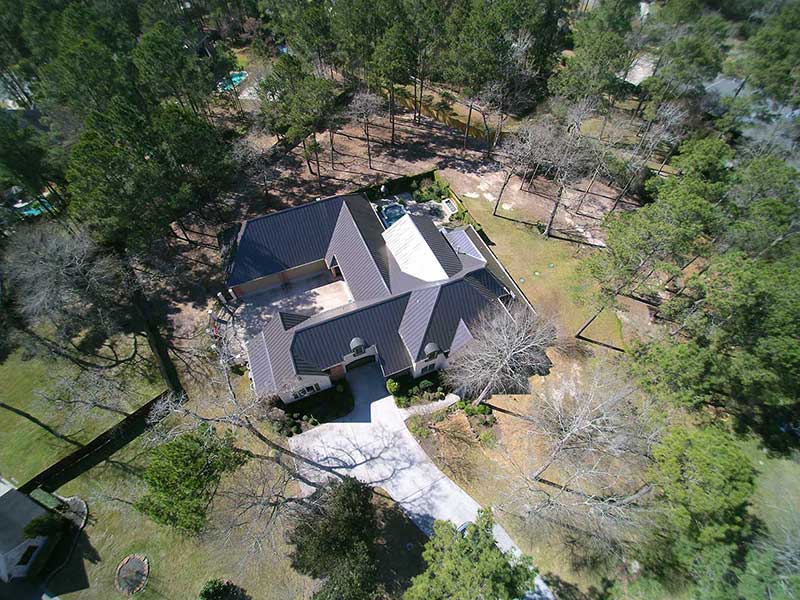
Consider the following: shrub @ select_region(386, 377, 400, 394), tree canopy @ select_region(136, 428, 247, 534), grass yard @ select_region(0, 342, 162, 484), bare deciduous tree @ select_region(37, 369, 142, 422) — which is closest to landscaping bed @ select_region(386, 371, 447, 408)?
shrub @ select_region(386, 377, 400, 394)

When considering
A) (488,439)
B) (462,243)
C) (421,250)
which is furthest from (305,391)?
(462,243)

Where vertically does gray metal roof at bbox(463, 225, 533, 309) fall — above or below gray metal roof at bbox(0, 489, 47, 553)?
above

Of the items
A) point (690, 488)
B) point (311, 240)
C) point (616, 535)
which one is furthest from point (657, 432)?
point (311, 240)

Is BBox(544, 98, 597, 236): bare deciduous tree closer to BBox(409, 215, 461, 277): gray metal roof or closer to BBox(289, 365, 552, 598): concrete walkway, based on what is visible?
BBox(409, 215, 461, 277): gray metal roof

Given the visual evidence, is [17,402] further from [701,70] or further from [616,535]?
[701,70]

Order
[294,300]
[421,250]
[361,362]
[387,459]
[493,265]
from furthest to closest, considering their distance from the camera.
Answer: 1. [493,265]
2. [294,300]
3. [421,250]
4. [361,362]
5. [387,459]

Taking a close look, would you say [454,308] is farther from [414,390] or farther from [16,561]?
[16,561]
